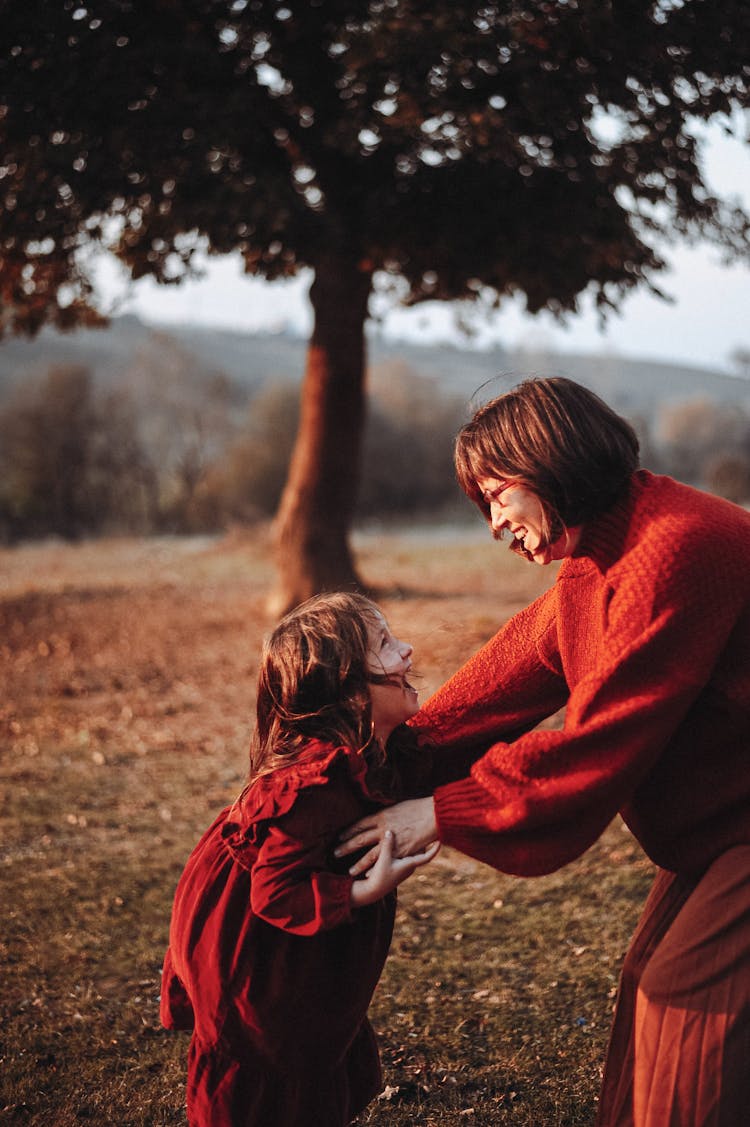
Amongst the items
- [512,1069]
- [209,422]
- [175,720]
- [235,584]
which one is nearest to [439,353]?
[209,422]

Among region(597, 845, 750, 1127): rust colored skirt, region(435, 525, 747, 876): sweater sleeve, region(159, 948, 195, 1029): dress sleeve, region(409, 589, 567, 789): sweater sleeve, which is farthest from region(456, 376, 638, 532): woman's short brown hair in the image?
region(159, 948, 195, 1029): dress sleeve

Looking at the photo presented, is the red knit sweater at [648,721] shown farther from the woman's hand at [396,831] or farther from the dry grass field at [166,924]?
the dry grass field at [166,924]

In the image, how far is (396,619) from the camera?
36.0 feet

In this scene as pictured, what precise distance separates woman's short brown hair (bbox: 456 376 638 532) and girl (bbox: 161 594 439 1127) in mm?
569

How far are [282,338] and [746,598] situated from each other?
76.7 metres

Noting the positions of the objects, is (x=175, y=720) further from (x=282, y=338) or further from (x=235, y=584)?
(x=282, y=338)

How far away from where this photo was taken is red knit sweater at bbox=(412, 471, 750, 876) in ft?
6.71

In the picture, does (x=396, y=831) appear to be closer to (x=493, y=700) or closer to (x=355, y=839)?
(x=355, y=839)

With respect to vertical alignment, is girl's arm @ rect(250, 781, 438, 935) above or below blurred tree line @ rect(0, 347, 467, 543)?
below

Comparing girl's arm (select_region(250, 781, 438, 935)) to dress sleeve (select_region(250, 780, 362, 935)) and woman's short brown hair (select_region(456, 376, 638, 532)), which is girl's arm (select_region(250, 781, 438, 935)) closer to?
dress sleeve (select_region(250, 780, 362, 935))

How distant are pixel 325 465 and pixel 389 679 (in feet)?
29.2

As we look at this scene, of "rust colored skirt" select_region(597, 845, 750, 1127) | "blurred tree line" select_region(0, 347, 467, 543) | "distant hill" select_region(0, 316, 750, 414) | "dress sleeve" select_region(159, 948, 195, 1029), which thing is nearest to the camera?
"rust colored skirt" select_region(597, 845, 750, 1127)

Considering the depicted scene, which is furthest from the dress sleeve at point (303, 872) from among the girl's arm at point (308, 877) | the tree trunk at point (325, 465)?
the tree trunk at point (325, 465)

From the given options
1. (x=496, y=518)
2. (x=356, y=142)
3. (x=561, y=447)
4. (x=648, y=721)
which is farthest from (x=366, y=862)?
(x=356, y=142)
